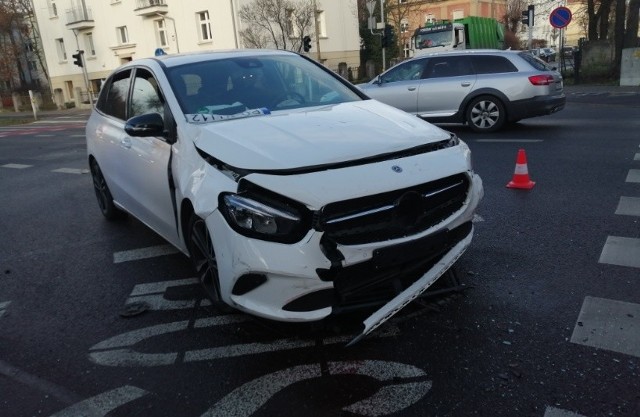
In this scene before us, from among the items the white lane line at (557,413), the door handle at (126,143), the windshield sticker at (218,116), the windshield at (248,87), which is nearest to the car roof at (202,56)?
the windshield at (248,87)

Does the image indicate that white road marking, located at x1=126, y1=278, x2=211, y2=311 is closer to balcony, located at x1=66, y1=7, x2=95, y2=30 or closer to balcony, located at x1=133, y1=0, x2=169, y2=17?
balcony, located at x1=133, y1=0, x2=169, y2=17

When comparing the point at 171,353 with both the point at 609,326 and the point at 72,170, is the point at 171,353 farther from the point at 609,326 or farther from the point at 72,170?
the point at 72,170

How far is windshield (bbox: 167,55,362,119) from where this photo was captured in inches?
156

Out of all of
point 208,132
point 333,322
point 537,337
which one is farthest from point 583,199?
point 208,132

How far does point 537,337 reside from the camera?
3.16 meters

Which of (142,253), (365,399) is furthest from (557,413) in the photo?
(142,253)

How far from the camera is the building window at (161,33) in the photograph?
3780 cm

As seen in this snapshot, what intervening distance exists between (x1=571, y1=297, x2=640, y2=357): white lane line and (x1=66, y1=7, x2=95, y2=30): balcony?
150 ft

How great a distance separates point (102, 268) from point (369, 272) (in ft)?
9.66

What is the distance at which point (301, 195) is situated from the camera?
2.77 meters

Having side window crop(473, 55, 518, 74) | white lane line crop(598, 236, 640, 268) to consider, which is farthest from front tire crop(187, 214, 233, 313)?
side window crop(473, 55, 518, 74)

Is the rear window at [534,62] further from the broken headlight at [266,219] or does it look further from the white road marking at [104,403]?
the white road marking at [104,403]

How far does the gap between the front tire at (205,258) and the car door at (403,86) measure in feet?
28.7

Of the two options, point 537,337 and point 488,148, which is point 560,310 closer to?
point 537,337
